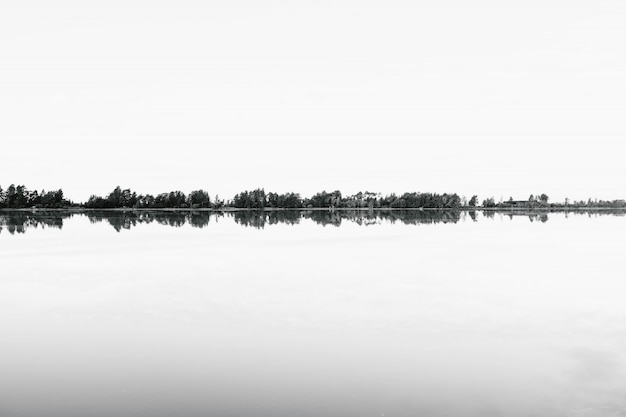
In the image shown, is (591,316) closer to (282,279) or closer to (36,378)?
(282,279)

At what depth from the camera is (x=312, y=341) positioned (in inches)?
397

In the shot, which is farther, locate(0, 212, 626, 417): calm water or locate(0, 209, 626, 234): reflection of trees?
locate(0, 209, 626, 234): reflection of trees

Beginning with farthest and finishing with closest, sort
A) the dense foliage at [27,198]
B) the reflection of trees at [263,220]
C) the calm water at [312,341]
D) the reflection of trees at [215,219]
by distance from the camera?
1. the dense foliage at [27,198]
2. the reflection of trees at [263,220]
3. the reflection of trees at [215,219]
4. the calm water at [312,341]

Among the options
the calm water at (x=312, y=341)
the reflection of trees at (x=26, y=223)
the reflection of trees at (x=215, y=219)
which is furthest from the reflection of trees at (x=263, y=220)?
the calm water at (x=312, y=341)

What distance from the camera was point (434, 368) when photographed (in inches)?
335

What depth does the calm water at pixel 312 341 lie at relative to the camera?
705cm

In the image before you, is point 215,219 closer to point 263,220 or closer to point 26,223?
point 263,220

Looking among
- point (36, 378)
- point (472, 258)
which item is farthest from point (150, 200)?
point (36, 378)

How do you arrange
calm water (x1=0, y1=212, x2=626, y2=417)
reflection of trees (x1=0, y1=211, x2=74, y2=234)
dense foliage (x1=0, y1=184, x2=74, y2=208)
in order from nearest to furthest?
calm water (x1=0, y1=212, x2=626, y2=417), reflection of trees (x1=0, y1=211, x2=74, y2=234), dense foliage (x1=0, y1=184, x2=74, y2=208)

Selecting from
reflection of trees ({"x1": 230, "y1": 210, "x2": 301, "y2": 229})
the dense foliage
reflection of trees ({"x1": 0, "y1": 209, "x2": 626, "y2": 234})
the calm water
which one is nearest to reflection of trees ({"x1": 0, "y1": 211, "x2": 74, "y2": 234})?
reflection of trees ({"x1": 0, "y1": 209, "x2": 626, "y2": 234})

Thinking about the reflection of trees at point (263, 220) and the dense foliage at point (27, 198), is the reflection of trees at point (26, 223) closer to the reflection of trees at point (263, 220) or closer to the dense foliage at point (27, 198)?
the reflection of trees at point (263, 220)

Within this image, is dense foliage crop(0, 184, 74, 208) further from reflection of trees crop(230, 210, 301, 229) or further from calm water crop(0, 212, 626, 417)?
calm water crop(0, 212, 626, 417)

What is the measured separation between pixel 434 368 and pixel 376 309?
4555mm

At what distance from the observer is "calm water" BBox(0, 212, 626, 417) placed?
7047 millimetres
